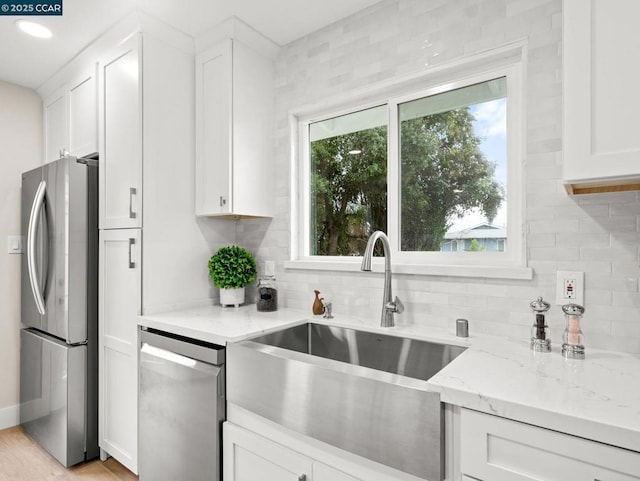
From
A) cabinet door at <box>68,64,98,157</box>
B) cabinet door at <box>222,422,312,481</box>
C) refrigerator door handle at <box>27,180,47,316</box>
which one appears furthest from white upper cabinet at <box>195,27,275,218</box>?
cabinet door at <box>222,422,312,481</box>

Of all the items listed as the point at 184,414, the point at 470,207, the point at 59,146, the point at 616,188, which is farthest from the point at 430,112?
→ the point at 59,146

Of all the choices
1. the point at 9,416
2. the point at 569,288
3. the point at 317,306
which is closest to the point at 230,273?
the point at 317,306

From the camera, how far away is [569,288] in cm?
138

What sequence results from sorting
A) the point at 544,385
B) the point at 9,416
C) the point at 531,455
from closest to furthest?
the point at 531,455, the point at 544,385, the point at 9,416

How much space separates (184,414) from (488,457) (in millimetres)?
1242

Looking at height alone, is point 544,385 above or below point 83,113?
below

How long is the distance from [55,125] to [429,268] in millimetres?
2779

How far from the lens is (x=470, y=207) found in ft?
5.60

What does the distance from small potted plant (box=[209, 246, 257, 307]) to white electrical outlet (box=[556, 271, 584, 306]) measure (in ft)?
5.05

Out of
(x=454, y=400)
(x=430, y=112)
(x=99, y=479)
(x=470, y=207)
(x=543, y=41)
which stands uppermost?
(x=543, y=41)

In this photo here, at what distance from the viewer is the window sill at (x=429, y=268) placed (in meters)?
1.49

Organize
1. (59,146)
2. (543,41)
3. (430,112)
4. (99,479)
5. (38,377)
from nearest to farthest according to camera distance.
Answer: (543,41) < (430,112) < (99,479) < (38,377) < (59,146)

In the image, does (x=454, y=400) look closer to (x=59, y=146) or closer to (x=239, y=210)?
(x=239, y=210)

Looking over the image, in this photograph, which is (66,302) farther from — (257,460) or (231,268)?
(257,460)
